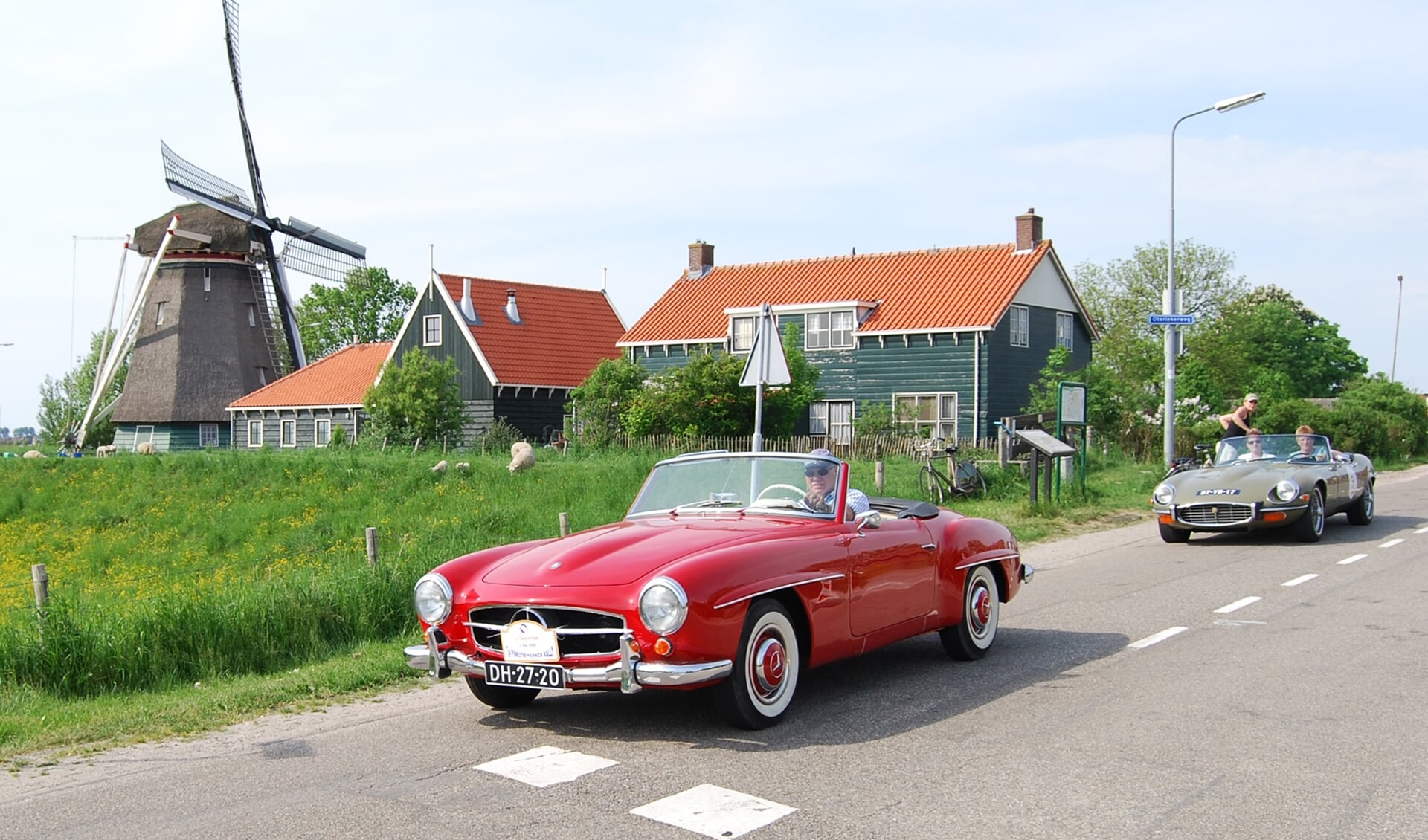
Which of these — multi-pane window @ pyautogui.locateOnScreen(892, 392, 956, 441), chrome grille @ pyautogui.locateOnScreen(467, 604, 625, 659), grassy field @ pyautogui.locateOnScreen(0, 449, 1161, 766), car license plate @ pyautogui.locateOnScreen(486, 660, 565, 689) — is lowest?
grassy field @ pyautogui.locateOnScreen(0, 449, 1161, 766)

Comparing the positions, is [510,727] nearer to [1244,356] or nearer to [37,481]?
[37,481]

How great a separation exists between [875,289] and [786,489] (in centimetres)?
3281

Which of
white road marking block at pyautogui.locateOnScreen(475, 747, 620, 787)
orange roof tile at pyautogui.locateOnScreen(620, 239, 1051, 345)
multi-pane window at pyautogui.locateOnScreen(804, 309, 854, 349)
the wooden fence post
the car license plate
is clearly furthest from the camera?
multi-pane window at pyautogui.locateOnScreen(804, 309, 854, 349)

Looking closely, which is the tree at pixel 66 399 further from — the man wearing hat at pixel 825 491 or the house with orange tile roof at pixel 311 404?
the man wearing hat at pixel 825 491

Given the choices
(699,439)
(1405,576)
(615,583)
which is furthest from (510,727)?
(699,439)

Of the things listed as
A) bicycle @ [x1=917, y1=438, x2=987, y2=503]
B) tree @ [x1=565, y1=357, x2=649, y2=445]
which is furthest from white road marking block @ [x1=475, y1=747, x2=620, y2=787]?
tree @ [x1=565, y1=357, x2=649, y2=445]

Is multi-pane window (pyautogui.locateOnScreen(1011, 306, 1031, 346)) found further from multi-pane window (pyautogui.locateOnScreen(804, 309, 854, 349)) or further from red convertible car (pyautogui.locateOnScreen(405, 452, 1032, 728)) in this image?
red convertible car (pyautogui.locateOnScreen(405, 452, 1032, 728))

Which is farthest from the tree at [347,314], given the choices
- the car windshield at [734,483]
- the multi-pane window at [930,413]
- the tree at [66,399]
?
the car windshield at [734,483]

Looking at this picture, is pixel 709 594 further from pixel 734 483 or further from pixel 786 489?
pixel 734 483

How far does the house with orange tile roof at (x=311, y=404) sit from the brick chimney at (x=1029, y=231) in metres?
24.5

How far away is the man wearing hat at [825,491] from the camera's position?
7352 mm

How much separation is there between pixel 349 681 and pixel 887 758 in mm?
3841

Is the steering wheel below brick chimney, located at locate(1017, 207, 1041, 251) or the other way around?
below

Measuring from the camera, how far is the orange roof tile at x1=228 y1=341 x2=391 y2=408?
48.4 m
